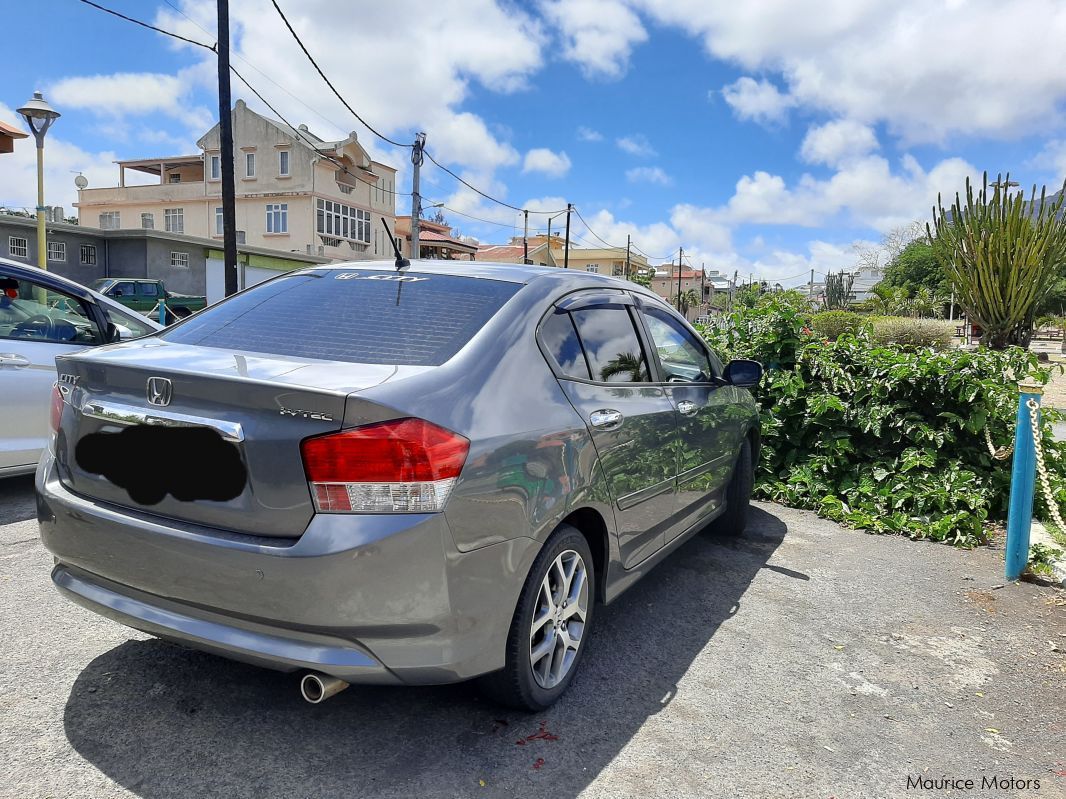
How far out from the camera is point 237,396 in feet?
7.60

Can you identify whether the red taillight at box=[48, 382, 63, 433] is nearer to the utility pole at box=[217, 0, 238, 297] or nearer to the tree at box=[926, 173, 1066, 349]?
the utility pole at box=[217, 0, 238, 297]

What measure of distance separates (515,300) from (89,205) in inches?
2151

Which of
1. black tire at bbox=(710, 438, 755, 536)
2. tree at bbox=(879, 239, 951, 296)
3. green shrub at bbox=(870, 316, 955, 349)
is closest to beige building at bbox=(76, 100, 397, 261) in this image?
green shrub at bbox=(870, 316, 955, 349)

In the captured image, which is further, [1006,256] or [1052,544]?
[1006,256]

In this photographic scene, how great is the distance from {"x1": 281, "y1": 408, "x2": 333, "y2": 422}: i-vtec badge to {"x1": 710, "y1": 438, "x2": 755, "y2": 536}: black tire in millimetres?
3247

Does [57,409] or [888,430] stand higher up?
[57,409]

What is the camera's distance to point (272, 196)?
44.0 m

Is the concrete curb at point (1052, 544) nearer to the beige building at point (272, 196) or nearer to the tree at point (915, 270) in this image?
the beige building at point (272, 196)

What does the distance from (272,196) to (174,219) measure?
6.97 m

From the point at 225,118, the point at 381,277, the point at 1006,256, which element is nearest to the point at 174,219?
the point at 225,118

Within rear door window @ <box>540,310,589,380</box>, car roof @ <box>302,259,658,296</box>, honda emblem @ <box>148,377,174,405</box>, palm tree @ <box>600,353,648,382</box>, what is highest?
car roof @ <box>302,259,658,296</box>

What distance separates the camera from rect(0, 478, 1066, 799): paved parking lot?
2.47 meters

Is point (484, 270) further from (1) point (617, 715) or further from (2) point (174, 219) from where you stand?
(2) point (174, 219)

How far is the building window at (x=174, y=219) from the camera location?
45.9 m
